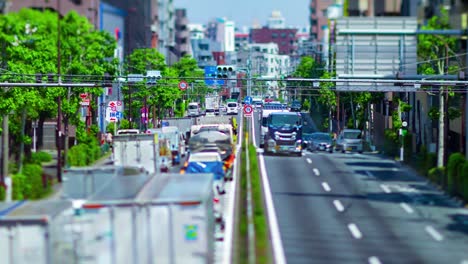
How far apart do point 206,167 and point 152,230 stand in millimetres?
26926

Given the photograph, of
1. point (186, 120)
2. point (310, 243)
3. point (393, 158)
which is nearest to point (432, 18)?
point (393, 158)

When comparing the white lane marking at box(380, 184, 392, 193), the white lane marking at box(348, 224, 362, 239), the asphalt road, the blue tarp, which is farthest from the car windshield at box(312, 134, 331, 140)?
the white lane marking at box(348, 224, 362, 239)

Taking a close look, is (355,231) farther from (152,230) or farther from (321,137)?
(321,137)

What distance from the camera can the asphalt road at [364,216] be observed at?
3450 centimetres

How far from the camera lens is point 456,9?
201ft

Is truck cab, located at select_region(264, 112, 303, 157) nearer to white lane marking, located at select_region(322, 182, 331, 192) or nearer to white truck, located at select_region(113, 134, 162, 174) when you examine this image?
white truck, located at select_region(113, 134, 162, 174)

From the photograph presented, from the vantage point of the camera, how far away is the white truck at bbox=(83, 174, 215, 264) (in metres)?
27.6

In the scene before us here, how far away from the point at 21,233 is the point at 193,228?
448 centimetres

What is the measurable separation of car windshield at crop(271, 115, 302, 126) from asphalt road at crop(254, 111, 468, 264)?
2276cm

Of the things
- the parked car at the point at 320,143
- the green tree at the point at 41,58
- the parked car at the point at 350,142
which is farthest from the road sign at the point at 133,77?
the parked car at the point at 350,142

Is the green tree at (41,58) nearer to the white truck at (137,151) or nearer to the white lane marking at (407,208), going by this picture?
the white truck at (137,151)

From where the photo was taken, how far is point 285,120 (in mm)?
90438

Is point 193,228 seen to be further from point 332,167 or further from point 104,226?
point 332,167

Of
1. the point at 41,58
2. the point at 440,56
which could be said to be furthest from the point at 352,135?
the point at 41,58
